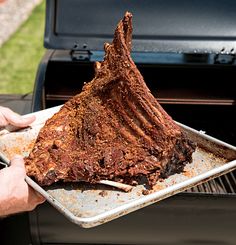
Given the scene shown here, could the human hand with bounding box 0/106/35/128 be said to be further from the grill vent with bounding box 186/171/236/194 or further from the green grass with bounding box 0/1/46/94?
the green grass with bounding box 0/1/46/94

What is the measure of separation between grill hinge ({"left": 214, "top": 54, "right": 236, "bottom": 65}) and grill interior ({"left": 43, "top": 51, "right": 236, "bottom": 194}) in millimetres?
62

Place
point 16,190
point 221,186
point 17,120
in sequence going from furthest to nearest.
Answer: point 221,186
point 17,120
point 16,190

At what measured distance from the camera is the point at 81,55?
3.00 meters

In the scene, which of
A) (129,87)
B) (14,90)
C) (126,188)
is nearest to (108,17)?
(129,87)

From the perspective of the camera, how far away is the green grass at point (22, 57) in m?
4.97

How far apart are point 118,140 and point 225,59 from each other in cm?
146

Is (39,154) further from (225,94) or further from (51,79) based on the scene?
(225,94)

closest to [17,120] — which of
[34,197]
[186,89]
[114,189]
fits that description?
[34,197]

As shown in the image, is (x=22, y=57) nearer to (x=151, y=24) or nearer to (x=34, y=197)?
(x=151, y=24)

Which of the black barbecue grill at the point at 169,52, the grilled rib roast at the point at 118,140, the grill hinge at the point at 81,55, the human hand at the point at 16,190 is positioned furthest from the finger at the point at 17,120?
the grill hinge at the point at 81,55

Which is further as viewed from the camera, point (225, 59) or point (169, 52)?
point (225, 59)

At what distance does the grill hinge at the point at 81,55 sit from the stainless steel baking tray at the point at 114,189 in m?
1.12

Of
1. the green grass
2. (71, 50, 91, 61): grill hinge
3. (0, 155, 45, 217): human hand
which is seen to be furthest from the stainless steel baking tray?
the green grass

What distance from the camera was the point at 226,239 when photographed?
228 cm
